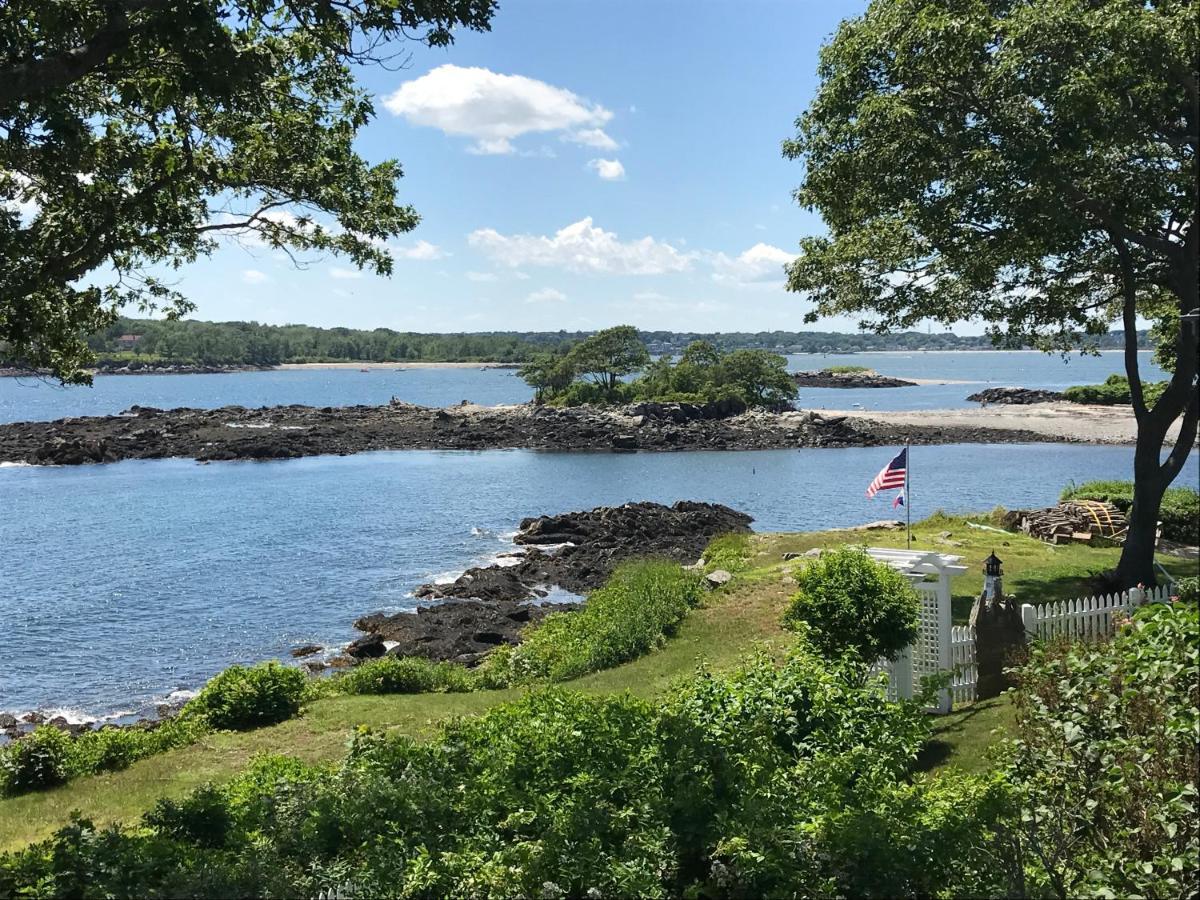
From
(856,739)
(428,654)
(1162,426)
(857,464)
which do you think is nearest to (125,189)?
(856,739)

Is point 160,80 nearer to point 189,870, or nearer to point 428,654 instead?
point 189,870

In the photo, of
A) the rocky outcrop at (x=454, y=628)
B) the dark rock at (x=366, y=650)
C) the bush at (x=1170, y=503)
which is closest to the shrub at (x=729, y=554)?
the rocky outcrop at (x=454, y=628)

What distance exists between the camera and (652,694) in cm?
1496

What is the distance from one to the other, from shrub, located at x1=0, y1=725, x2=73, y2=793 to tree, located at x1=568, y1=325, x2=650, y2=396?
283 ft

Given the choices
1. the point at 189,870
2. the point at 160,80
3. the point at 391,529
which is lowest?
the point at 391,529

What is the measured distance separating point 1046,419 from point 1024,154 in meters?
87.3

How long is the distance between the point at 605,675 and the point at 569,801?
32.9ft

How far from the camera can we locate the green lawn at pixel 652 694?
11641mm

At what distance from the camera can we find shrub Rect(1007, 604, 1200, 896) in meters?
5.49

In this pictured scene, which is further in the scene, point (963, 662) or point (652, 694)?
point (652, 694)

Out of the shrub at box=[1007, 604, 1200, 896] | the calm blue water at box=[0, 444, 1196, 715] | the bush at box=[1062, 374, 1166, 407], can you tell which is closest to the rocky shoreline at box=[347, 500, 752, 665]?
the calm blue water at box=[0, 444, 1196, 715]

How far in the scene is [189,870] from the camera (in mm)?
6305

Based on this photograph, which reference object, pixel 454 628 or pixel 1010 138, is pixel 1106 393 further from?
pixel 1010 138

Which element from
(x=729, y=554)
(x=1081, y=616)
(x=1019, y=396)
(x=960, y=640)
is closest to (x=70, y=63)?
(x=960, y=640)
